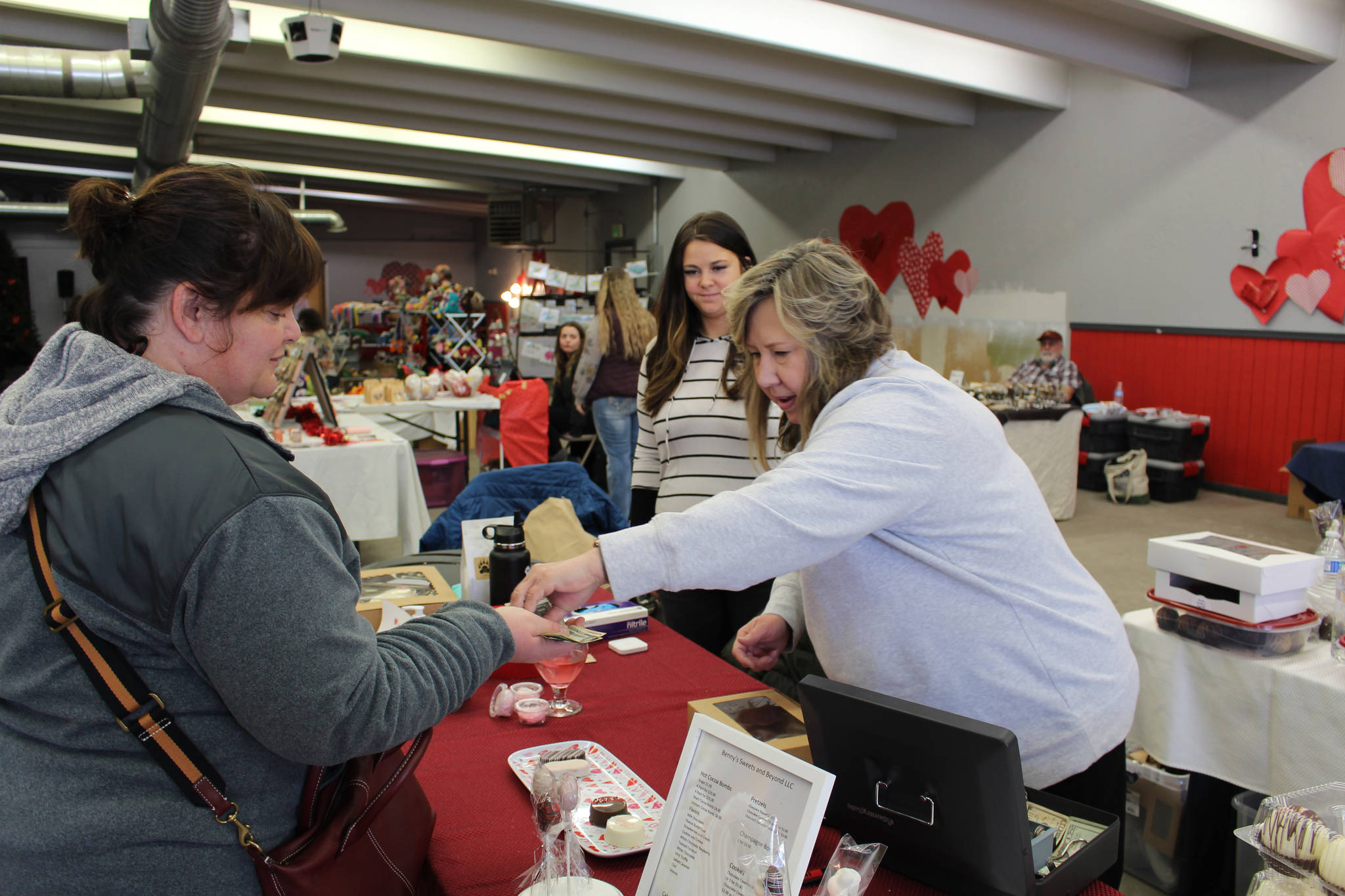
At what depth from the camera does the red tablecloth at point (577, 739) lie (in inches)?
42.5

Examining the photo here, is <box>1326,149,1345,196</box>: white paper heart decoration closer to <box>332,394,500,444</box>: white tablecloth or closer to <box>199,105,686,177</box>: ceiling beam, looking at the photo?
<box>332,394,500,444</box>: white tablecloth

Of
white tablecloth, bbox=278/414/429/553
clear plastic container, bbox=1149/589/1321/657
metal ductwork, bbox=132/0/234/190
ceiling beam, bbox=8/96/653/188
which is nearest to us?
clear plastic container, bbox=1149/589/1321/657

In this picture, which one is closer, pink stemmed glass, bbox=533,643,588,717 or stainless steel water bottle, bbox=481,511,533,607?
pink stemmed glass, bbox=533,643,588,717

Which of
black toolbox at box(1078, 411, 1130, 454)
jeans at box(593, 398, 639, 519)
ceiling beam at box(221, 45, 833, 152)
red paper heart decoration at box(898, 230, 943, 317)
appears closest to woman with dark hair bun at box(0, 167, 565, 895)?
jeans at box(593, 398, 639, 519)

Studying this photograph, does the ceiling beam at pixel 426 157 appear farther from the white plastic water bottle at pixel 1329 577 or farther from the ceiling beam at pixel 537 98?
the white plastic water bottle at pixel 1329 577

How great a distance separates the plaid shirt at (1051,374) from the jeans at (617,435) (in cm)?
371

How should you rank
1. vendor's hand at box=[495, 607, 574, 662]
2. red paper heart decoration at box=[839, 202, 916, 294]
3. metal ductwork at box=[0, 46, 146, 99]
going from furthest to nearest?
red paper heart decoration at box=[839, 202, 916, 294] → metal ductwork at box=[0, 46, 146, 99] → vendor's hand at box=[495, 607, 574, 662]

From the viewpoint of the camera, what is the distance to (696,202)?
14.3m

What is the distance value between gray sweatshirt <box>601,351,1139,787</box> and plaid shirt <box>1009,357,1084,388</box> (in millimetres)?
6849

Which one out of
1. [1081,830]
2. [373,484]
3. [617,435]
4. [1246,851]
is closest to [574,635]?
[1081,830]

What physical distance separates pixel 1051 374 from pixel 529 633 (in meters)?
7.80

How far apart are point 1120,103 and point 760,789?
8914mm

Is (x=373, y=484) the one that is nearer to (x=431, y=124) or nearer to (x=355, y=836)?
(x=355, y=836)

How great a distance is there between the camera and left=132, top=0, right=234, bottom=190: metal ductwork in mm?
5375
